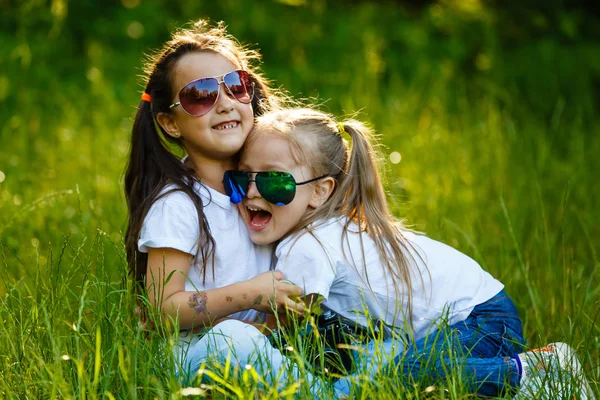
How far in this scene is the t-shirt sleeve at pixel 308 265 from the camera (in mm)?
2521

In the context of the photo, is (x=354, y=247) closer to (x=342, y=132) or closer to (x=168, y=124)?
(x=342, y=132)

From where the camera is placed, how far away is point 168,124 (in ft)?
9.65

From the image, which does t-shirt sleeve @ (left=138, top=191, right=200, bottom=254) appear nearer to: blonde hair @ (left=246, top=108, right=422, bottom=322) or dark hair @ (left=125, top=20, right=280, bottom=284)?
dark hair @ (left=125, top=20, right=280, bottom=284)

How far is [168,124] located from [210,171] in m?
0.23

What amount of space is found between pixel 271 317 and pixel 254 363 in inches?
15.5

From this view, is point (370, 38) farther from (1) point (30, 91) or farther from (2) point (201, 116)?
(2) point (201, 116)

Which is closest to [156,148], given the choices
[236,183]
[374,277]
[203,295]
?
[236,183]

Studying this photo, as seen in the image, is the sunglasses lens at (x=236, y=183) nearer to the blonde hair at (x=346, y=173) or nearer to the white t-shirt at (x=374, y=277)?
the blonde hair at (x=346, y=173)

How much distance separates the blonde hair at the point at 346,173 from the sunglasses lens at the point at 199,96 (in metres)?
0.19

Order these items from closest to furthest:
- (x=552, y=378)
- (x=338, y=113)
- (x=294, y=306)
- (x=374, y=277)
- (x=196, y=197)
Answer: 1. (x=552, y=378)
2. (x=294, y=306)
3. (x=374, y=277)
4. (x=196, y=197)
5. (x=338, y=113)

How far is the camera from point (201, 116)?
2826 millimetres

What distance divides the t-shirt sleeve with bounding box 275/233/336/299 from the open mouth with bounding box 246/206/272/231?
18 centimetres

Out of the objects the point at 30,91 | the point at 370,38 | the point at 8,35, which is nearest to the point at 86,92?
the point at 30,91

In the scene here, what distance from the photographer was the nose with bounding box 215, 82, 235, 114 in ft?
9.27
